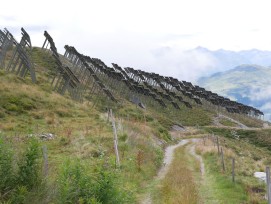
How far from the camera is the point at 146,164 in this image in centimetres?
2336

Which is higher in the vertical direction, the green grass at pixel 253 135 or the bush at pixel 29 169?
the green grass at pixel 253 135

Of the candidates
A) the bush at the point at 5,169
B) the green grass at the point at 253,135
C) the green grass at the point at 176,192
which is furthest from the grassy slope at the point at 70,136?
the green grass at the point at 253,135

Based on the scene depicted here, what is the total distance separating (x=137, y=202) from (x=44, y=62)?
74.0m

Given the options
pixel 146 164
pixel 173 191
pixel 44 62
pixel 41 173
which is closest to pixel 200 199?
pixel 173 191

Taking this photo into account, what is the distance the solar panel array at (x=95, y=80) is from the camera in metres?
56.1

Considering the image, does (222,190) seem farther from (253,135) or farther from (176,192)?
(253,135)

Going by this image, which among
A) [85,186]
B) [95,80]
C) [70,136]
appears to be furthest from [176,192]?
[95,80]

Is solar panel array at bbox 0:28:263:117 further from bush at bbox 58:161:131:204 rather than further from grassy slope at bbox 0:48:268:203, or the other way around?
bush at bbox 58:161:131:204

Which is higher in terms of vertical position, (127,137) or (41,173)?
(127,137)

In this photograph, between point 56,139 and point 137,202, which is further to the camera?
point 56,139

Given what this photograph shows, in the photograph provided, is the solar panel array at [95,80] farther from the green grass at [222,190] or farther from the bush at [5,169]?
the bush at [5,169]

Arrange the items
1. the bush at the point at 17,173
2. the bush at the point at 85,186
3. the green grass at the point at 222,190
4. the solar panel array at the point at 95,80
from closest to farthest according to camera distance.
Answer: the bush at the point at 17,173 → the bush at the point at 85,186 → the green grass at the point at 222,190 → the solar panel array at the point at 95,80

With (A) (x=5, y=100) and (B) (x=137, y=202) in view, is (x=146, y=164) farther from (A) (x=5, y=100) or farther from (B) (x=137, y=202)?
(A) (x=5, y=100)

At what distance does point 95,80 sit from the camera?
83.9 m
